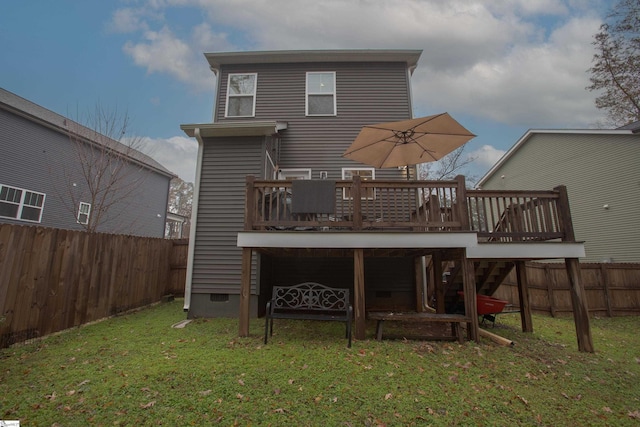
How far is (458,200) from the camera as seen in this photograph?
544 cm

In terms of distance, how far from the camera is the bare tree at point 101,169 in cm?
1026

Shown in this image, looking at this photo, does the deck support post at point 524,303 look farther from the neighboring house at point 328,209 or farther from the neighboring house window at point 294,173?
the neighboring house window at point 294,173

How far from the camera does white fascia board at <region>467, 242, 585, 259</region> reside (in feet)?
17.5

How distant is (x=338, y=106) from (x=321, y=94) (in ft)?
2.32

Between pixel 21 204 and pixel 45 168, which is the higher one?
pixel 45 168

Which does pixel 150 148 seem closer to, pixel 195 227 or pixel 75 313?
pixel 195 227

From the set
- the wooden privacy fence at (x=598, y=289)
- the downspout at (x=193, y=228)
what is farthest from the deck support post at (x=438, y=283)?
the downspout at (x=193, y=228)

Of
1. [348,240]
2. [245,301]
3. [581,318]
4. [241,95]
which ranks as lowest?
[581,318]

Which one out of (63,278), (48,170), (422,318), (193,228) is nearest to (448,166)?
(422,318)

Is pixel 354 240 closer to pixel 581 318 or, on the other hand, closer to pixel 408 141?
pixel 408 141

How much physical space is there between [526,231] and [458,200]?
1.57 m

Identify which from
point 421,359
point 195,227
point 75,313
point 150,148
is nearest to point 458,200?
point 421,359

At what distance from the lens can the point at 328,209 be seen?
533 centimetres

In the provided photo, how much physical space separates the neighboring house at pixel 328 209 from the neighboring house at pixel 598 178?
8.11 metres
